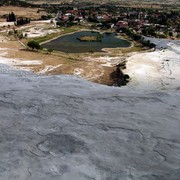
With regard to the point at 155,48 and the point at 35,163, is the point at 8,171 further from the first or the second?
the point at 155,48

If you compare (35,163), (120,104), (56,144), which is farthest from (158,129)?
(35,163)

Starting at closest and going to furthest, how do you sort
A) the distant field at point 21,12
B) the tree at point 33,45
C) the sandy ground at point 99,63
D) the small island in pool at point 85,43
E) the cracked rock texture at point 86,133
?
the cracked rock texture at point 86,133 → the sandy ground at point 99,63 → the tree at point 33,45 → the small island in pool at point 85,43 → the distant field at point 21,12

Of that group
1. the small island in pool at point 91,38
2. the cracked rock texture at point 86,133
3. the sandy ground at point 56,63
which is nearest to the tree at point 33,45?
the sandy ground at point 56,63

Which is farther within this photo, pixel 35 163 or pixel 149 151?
pixel 149 151

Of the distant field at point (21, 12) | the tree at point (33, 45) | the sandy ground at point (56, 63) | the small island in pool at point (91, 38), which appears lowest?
the sandy ground at point (56, 63)

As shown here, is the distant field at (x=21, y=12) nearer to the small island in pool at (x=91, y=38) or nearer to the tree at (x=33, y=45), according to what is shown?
the small island in pool at (x=91, y=38)
